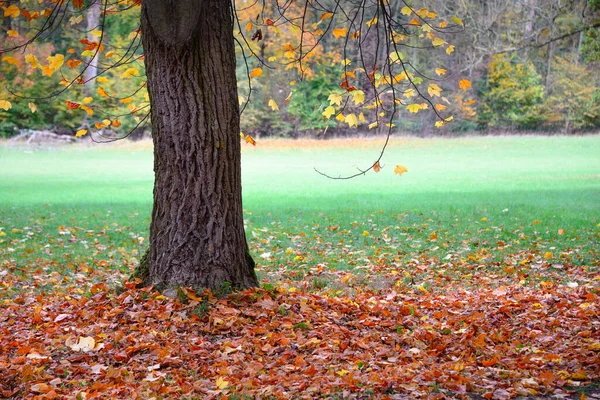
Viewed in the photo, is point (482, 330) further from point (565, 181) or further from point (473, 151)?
point (473, 151)

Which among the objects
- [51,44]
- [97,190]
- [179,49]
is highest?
[51,44]

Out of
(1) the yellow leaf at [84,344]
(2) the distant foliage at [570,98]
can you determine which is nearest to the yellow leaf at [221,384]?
(1) the yellow leaf at [84,344]

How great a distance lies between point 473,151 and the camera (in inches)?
1369

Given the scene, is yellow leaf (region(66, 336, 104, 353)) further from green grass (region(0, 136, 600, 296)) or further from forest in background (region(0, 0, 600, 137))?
forest in background (region(0, 0, 600, 137))

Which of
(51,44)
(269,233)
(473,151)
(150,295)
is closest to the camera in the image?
(150,295)

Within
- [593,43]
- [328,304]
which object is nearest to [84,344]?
[328,304]

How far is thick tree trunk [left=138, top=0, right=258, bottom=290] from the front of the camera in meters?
5.26

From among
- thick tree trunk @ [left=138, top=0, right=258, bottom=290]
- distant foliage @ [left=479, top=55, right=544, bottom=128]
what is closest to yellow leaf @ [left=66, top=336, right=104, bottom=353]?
thick tree trunk @ [left=138, top=0, right=258, bottom=290]

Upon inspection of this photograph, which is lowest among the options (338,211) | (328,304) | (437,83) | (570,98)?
(338,211)

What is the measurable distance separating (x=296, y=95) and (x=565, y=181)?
24.1 meters

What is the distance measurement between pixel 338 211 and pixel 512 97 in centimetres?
3240

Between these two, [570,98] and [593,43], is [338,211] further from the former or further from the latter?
[570,98]

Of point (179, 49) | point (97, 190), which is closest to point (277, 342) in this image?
point (179, 49)

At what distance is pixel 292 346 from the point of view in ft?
15.0
